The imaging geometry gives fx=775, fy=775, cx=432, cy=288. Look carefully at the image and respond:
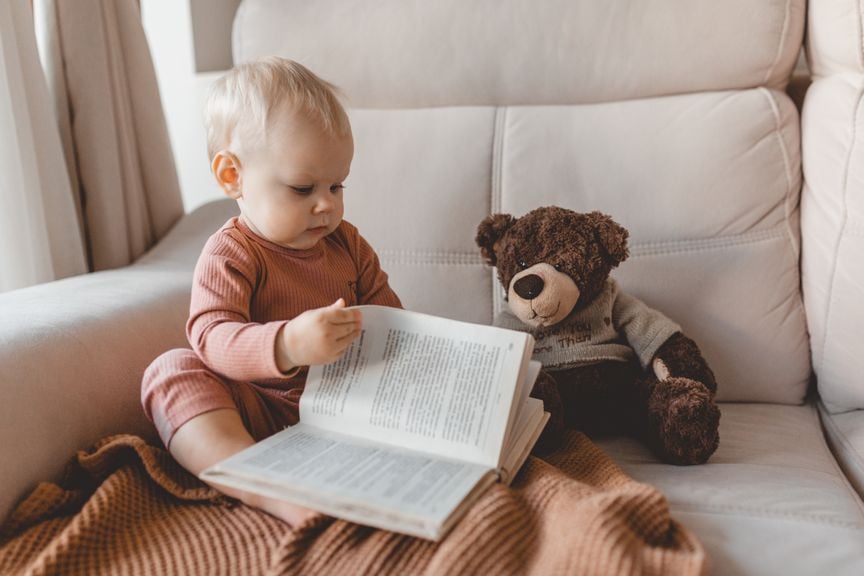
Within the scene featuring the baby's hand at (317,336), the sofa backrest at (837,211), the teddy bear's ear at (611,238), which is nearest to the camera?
the baby's hand at (317,336)

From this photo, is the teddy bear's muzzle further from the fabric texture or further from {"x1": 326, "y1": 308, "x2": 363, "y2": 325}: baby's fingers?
the fabric texture

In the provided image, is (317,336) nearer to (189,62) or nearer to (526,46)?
(526,46)

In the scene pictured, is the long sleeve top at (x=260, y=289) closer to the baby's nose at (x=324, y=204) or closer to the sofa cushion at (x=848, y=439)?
the baby's nose at (x=324, y=204)

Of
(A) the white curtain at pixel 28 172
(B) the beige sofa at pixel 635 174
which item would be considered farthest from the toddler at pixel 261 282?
(A) the white curtain at pixel 28 172

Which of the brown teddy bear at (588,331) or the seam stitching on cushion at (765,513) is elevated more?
the brown teddy bear at (588,331)

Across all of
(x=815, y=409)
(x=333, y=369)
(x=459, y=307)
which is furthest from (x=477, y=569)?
(x=815, y=409)

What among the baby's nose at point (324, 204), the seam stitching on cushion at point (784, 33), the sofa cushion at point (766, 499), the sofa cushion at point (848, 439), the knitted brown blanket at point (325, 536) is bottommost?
the sofa cushion at point (848, 439)

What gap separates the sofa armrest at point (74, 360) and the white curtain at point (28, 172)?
104 mm

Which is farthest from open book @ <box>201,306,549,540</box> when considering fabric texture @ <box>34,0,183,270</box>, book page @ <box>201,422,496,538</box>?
fabric texture @ <box>34,0,183,270</box>

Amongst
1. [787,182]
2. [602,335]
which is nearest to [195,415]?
[602,335]

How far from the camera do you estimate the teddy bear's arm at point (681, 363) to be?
1074mm

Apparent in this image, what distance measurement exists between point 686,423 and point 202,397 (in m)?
0.59

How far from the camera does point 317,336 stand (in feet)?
2.75

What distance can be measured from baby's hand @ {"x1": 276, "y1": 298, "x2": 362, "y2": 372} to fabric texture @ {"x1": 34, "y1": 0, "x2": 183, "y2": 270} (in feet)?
2.17
